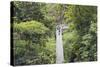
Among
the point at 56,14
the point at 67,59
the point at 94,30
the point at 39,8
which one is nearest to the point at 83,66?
the point at 67,59

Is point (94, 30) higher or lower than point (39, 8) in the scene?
lower

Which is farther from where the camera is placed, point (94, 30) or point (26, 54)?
point (94, 30)

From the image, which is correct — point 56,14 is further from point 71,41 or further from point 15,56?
point 15,56

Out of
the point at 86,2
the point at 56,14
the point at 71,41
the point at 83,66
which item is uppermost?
the point at 86,2

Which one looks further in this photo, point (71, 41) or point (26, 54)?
point (71, 41)
